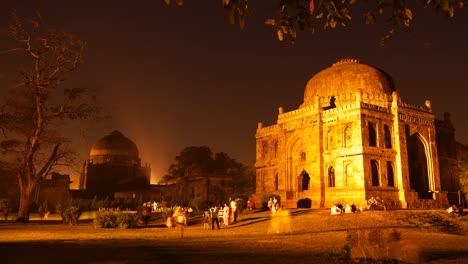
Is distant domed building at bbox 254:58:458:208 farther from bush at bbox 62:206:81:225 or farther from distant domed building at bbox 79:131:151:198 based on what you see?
distant domed building at bbox 79:131:151:198

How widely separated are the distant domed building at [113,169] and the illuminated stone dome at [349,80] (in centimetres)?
2884

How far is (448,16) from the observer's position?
215 inches

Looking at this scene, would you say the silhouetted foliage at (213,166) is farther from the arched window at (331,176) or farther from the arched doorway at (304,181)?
the arched window at (331,176)

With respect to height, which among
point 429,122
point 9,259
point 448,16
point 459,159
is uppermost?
point 429,122

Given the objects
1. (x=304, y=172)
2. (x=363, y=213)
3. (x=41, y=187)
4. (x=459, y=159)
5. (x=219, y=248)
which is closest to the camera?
(x=219, y=248)

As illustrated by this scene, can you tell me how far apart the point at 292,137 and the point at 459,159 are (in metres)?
16.6

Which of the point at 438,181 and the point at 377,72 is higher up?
the point at 377,72

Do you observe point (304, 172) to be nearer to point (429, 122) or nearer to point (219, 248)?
point (429, 122)

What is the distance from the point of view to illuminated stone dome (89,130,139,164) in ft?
205

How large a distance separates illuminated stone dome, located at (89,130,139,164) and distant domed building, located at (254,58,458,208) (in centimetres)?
2808

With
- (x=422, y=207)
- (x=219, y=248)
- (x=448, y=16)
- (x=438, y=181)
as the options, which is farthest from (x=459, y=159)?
(x=448, y=16)

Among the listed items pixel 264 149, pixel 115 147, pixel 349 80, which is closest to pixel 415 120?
pixel 349 80

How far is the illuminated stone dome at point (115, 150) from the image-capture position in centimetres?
6259

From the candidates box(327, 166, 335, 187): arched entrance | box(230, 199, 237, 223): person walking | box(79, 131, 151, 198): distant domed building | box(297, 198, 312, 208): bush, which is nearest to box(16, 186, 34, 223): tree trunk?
box(230, 199, 237, 223): person walking
